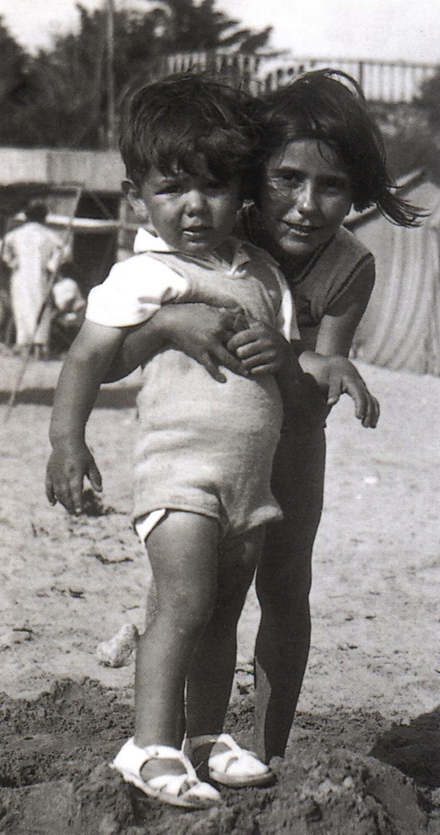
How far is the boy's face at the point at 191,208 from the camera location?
1.82m

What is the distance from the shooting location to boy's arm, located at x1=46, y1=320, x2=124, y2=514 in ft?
5.94

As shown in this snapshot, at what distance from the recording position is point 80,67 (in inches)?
1196

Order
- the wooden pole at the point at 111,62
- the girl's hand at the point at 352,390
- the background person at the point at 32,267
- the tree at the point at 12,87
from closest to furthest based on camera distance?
the girl's hand at the point at 352,390, the background person at the point at 32,267, the wooden pole at the point at 111,62, the tree at the point at 12,87

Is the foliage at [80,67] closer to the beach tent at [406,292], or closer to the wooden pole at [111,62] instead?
the wooden pole at [111,62]

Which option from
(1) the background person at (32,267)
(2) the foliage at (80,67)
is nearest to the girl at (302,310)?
(1) the background person at (32,267)

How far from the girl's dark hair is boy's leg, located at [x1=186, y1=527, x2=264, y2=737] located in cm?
74

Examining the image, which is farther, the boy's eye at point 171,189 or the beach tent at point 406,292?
the beach tent at point 406,292

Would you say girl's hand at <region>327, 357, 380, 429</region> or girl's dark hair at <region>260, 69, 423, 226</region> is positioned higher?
girl's dark hair at <region>260, 69, 423, 226</region>

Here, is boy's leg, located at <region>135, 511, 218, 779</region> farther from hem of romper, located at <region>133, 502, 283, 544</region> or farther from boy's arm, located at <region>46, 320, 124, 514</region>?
boy's arm, located at <region>46, 320, 124, 514</region>

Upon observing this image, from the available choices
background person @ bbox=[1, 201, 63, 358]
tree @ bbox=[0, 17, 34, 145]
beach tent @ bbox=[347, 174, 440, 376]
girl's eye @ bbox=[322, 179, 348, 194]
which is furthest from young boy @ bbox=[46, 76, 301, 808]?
tree @ bbox=[0, 17, 34, 145]

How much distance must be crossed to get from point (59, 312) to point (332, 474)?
6.64 meters

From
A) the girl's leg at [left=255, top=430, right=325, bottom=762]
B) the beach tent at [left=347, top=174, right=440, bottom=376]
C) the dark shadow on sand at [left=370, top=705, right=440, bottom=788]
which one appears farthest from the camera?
the beach tent at [left=347, top=174, right=440, bottom=376]

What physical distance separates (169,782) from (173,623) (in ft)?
0.88

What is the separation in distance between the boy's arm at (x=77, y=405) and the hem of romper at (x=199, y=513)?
0.10 meters
